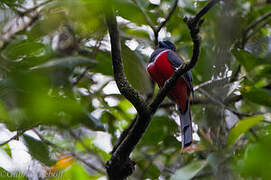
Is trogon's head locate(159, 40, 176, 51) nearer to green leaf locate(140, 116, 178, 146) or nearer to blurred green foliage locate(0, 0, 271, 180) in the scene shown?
blurred green foliage locate(0, 0, 271, 180)

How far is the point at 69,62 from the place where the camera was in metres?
2.00

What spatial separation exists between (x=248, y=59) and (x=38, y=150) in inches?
65.4

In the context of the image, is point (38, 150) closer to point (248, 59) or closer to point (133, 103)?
point (133, 103)

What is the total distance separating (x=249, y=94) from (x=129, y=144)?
3.51ft

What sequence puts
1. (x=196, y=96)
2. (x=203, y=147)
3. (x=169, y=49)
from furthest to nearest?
(x=196, y=96), (x=169, y=49), (x=203, y=147)

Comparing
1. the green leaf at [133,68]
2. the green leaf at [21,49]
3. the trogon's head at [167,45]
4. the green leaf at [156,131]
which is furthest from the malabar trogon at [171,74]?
the green leaf at [21,49]

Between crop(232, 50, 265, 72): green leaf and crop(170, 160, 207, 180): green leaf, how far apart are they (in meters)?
0.86

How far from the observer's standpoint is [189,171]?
2475 mm

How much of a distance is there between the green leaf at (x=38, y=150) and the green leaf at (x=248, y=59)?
5.05 feet

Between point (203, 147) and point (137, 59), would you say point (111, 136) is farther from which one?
point (137, 59)

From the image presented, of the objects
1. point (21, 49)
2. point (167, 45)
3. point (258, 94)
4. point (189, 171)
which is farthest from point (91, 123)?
point (167, 45)

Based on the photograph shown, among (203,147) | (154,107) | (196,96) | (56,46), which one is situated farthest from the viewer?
(196,96)

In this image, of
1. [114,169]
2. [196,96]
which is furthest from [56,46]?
[196,96]

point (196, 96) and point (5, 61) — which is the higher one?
point (5, 61)
